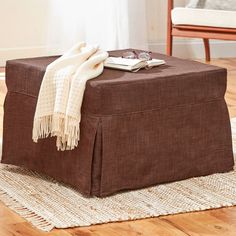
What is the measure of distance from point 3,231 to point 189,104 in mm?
759

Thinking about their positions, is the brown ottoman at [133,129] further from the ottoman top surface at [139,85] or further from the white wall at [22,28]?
the white wall at [22,28]

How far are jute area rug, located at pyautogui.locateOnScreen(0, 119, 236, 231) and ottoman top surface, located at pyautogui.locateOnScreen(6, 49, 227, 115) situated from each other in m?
0.27

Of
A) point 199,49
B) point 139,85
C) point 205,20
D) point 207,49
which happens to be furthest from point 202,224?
point 199,49

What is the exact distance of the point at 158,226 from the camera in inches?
79.4

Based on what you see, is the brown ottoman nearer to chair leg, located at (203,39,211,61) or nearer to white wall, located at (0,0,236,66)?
white wall, located at (0,0,236,66)

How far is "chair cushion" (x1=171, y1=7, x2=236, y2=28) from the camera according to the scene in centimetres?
401

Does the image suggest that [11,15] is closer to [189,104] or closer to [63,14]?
[63,14]

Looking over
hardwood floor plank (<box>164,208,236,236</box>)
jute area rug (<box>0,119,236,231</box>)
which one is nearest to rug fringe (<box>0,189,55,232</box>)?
jute area rug (<box>0,119,236,231</box>)

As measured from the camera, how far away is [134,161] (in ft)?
7.43

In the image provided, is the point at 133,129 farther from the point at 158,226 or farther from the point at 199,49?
the point at 199,49

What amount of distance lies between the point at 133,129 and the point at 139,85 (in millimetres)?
139

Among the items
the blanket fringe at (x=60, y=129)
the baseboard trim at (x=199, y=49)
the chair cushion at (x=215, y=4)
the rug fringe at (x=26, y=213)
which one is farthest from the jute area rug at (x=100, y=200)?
the baseboard trim at (x=199, y=49)

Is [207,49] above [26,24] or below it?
below

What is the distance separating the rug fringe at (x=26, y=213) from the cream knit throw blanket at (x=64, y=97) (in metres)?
0.21
